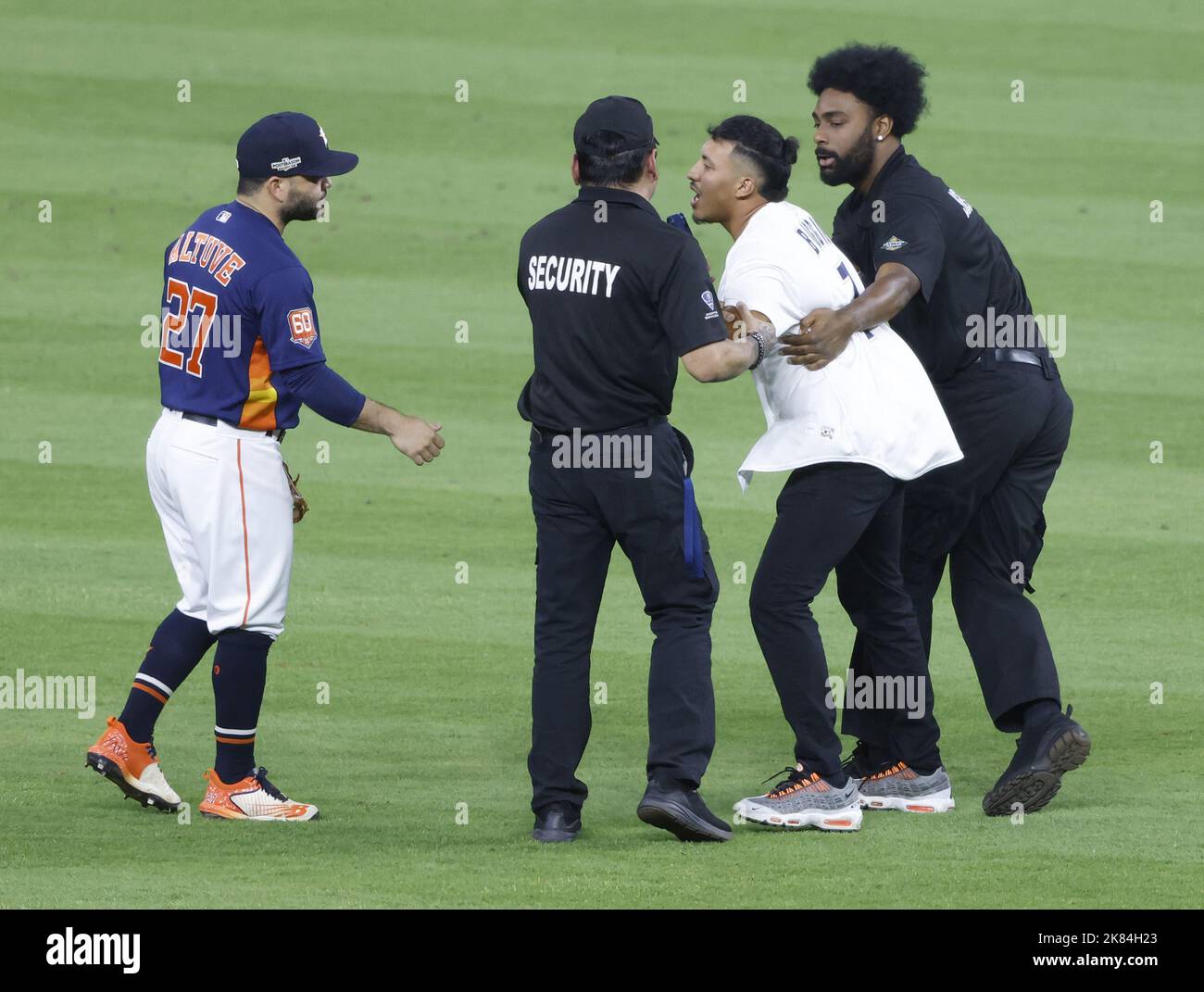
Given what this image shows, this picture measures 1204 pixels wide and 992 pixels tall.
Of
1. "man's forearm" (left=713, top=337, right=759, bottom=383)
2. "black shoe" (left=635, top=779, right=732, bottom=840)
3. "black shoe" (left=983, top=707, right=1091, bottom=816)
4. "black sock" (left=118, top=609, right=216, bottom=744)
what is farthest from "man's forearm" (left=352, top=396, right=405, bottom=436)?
"black shoe" (left=983, top=707, right=1091, bottom=816)

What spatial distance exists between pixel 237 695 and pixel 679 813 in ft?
4.23

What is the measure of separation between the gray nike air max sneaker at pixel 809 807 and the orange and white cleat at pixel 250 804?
1.22 metres

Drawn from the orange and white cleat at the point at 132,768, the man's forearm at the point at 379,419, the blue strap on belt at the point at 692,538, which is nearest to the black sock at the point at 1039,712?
the blue strap on belt at the point at 692,538

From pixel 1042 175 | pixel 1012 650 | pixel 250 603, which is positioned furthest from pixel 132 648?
pixel 1042 175

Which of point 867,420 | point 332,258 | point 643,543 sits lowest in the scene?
point 643,543

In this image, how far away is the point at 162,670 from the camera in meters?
5.47

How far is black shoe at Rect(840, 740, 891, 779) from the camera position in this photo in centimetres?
570

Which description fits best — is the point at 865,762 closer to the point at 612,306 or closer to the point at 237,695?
the point at 612,306

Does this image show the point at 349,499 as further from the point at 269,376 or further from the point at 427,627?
the point at 269,376

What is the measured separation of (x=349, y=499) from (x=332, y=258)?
3847 millimetres

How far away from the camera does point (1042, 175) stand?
46.6 feet

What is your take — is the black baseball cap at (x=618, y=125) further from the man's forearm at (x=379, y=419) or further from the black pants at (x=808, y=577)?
the black pants at (x=808, y=577)

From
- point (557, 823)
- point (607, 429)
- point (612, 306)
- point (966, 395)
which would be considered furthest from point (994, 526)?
point (557, 823)

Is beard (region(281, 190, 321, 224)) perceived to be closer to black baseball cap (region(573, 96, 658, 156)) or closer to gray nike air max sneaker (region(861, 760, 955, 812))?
black baseball cap (region(573, 96, 658, 156))
